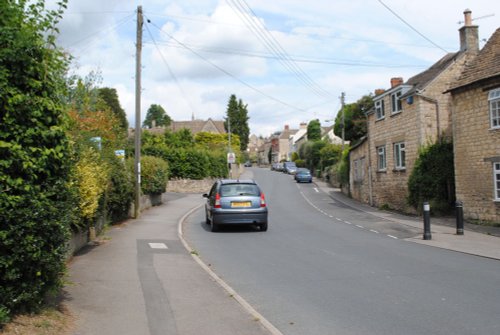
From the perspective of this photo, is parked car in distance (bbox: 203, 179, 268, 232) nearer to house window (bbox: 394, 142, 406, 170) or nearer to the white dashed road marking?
the white dashed road marking

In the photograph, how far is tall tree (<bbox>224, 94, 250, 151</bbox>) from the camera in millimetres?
100750

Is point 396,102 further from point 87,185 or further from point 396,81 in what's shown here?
point 87,185

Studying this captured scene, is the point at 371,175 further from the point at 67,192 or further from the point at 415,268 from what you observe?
the point at 67,192

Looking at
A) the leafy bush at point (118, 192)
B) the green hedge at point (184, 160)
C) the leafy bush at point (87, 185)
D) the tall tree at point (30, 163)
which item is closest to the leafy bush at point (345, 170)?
the green hedge at point (184, 160)

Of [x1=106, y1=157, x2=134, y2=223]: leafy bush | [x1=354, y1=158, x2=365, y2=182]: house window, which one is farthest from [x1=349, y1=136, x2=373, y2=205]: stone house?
[x1=106, y1=157, x2=134, y2=223]: leafy bush

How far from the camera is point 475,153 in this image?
1967 cm

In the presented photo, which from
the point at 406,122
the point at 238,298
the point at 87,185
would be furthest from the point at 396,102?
the point at 238,298

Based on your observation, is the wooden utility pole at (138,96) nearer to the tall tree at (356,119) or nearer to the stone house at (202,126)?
the tall tree at (356,119)

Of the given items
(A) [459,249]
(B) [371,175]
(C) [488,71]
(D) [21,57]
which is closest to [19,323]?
(D) [21,57]

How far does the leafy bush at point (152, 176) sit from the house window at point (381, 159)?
12763 millimetres

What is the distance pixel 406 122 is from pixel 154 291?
2073 centimetres

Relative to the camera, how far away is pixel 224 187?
642 inches

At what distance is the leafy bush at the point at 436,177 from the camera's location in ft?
74.3

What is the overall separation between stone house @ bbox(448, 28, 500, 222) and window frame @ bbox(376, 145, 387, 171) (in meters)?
7.34
